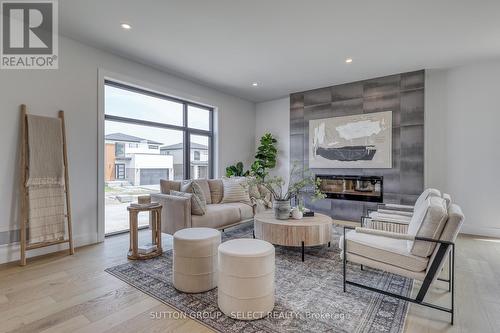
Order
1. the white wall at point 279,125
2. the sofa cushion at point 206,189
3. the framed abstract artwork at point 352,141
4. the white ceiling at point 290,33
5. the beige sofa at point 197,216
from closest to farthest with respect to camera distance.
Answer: the white ceiling at point 290,33
the beige sofa at point 197,216
the sofa cushion at point 206,189
the framed abstract artwork at point 352,141
the white wall at point 279,125

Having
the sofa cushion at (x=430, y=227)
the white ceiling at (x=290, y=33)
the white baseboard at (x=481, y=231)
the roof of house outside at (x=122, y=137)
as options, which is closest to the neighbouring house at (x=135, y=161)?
the roof of house outside at (x=122, y=137)

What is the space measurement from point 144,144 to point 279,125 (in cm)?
335

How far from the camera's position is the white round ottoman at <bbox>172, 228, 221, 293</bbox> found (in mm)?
2158

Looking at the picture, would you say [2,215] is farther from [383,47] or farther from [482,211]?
[482,211]

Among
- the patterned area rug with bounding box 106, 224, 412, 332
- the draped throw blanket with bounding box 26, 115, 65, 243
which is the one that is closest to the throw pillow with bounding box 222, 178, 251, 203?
the patterned area rug with bounding box 106, 224, 412, 332

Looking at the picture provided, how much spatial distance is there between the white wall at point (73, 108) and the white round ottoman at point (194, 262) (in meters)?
2.12

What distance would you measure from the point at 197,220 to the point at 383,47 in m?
3.62

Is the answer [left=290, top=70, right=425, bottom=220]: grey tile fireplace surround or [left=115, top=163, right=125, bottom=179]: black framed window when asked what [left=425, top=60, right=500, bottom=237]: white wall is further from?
[left=115, top=163, right=125, bottom=179]: black framed window

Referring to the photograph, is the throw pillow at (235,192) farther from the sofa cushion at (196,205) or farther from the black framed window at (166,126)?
the black framed window at (166,126)

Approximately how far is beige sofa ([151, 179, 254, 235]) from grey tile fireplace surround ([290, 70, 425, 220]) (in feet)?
7.25

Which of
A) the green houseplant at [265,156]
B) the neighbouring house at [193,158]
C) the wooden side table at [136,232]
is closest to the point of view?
the wooden side table at [136,232]

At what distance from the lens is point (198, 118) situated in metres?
5.52

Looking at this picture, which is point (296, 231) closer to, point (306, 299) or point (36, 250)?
point (306, 299)

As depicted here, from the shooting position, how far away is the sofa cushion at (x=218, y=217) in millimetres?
3439
